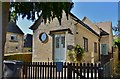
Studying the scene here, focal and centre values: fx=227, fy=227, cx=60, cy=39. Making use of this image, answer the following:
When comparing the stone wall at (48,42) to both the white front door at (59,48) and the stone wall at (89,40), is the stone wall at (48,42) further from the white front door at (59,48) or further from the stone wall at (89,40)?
the stone wall at (89,40)

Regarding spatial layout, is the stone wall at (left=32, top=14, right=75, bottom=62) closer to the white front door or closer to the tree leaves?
the white front door

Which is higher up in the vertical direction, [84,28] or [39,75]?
[84,28]

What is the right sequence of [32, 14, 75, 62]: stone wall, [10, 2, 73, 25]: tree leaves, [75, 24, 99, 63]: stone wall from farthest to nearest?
[32, 14, 75, 62]: stone wall, [75, 24, 99, 63]: stone wall, [10, 2, 73, 25]: tree leaves

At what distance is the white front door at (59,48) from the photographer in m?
11.2

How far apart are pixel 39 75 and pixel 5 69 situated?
99 centimetres

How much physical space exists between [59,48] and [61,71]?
18.9ft

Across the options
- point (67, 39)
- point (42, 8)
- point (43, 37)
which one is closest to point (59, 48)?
point (67, 39)

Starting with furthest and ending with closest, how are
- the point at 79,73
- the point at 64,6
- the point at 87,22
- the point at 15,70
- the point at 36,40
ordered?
1. the point at 36,40
2. the point at 87,22
3. the point at 15,70
4. the point at 79,73
5. the point at 64,6

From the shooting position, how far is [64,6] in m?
5.04

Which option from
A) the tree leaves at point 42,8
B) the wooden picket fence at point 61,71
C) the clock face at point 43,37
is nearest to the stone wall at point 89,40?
the clock face at point 43,37

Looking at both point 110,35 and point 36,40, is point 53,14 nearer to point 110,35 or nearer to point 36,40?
point 36,40

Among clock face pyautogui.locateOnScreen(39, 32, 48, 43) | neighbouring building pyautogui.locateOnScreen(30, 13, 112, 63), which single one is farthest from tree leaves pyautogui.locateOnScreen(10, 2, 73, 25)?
clock face pyautogui.locateOnScreen(39, 32, 48, 43)

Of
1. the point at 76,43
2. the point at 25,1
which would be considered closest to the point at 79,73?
the point at 25,1

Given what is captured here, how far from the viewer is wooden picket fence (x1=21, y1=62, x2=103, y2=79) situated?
5355 mm
